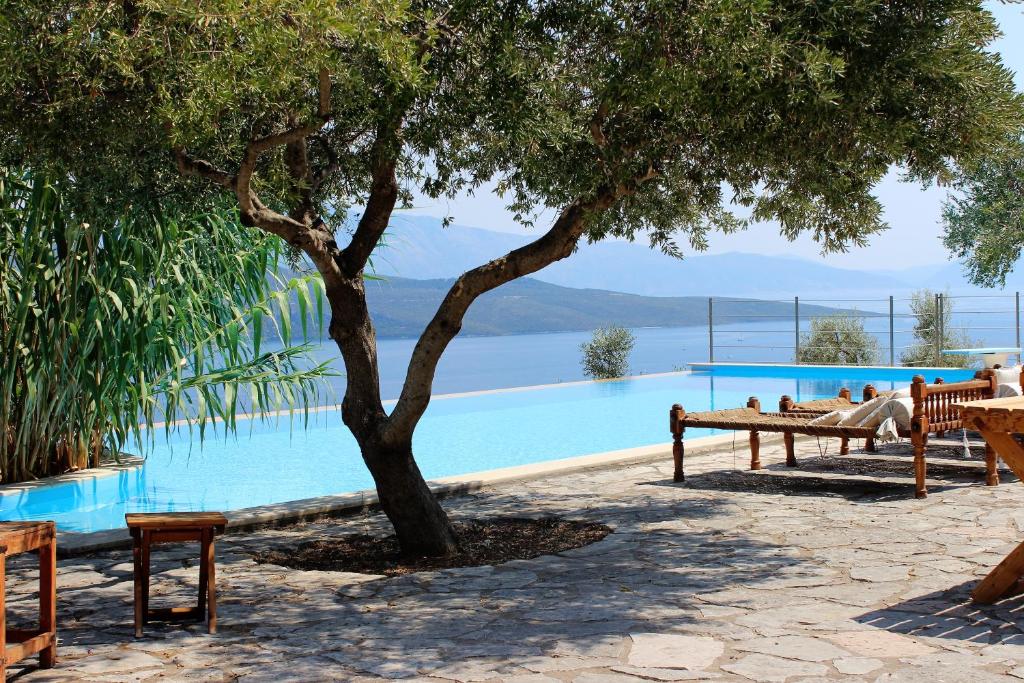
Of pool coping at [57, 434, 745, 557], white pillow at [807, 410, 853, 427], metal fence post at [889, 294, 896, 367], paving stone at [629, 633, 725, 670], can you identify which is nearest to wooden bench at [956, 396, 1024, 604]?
paving stone at [629, 633, 725, 670]

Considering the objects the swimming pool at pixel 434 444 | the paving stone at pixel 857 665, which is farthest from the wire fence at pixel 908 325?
the paving stone at pixel 857 665

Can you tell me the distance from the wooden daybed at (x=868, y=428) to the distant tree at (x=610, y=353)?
12870 mm

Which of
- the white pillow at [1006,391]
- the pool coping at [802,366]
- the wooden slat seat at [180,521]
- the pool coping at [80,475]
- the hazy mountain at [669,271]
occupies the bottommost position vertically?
the pool coping at [80,475]

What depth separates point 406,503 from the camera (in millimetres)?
6113

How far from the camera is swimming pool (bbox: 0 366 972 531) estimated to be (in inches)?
357

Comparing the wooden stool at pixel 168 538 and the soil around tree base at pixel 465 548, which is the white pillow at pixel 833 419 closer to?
the soil around tree base at pixel 465 548

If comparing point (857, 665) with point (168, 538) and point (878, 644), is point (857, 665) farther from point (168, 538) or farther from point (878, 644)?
point (168, 538)

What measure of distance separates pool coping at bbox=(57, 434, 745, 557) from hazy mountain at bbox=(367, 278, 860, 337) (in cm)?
5559

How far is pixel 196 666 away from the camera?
13.7 feet

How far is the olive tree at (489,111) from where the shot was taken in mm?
4539

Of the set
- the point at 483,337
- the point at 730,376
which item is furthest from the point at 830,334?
the point at 483,337

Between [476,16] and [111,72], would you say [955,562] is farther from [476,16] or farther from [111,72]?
[111,72]

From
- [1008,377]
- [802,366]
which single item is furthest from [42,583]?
[802,366]

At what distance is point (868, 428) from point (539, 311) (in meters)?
64.9
